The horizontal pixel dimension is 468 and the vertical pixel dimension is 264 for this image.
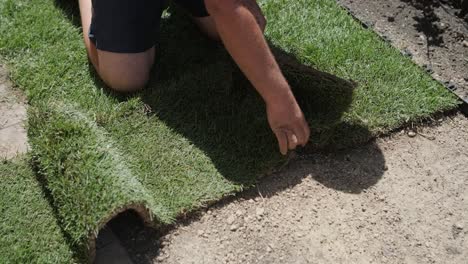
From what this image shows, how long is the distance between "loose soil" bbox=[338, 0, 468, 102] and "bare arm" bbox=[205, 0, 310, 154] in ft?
4.44

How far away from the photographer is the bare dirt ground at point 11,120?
3.16 metres

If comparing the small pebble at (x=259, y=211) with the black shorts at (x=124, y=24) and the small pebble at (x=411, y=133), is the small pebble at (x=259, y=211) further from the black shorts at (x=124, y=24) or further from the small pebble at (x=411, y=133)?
the black shorts at (x=124, y=24)

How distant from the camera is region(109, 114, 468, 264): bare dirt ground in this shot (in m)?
2.80

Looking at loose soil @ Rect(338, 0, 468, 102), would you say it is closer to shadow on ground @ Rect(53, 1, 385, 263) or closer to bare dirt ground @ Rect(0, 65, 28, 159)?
shadow on ground @ Rect(53, 1, 385, 263)

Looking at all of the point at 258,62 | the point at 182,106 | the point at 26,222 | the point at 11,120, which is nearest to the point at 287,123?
the point at 258,62

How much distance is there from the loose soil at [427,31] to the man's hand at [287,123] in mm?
1296

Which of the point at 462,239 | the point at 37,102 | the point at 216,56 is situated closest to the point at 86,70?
the point at 37,102

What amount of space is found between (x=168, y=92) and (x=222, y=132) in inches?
16.9

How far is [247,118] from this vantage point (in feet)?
10.9

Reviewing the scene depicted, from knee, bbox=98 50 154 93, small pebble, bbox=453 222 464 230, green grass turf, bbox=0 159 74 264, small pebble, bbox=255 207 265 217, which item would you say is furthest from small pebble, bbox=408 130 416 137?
green grass turf, bbox=0 159 74 264

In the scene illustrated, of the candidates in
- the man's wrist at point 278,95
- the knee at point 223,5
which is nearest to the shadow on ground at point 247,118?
the man's wrist at point 278,95

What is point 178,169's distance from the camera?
10.1ft

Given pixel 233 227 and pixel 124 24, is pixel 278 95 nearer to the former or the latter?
pixel 233 227

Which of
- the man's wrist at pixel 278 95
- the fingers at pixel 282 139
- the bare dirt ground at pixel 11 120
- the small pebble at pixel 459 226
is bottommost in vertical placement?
the small pebble at pixel 459 226
